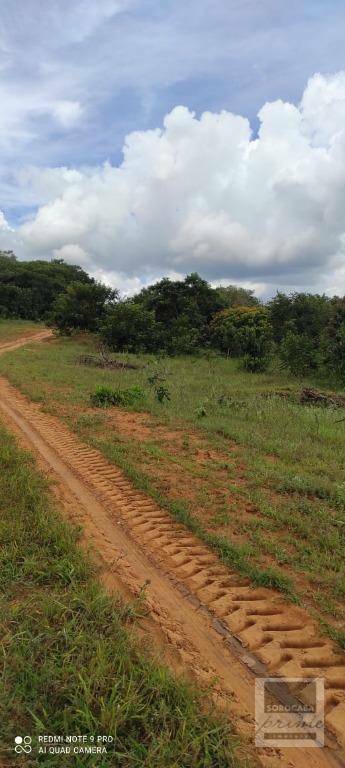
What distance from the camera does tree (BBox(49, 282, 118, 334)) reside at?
2414 cm

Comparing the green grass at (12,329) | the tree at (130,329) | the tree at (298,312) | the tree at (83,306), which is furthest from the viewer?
the green grass at (12,329)

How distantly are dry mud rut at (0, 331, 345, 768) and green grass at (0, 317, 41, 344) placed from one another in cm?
2267

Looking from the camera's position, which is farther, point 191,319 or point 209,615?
point 191,319

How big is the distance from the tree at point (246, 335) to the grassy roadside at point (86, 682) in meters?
14.4

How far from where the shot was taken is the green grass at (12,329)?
83.9ft

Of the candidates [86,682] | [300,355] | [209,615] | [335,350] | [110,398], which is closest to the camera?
[86,682]

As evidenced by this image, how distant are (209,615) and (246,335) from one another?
1705 cm

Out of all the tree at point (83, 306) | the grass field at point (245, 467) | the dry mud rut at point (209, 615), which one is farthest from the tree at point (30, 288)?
the dry mud rut at point (209, 615)

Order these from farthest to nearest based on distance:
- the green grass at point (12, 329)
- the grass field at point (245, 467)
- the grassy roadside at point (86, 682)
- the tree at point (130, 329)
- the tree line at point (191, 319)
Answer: the green grass at point (12, 329) < the tree at point (130, 329) < the tree line at point (191, 319) < the grass field at point (245, 467) < the grassy roadside at point (86, 682)

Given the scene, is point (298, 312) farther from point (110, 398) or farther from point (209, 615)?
point (209, 615)

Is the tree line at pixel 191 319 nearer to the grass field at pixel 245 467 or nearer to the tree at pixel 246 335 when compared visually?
the tree at pixel 246 335

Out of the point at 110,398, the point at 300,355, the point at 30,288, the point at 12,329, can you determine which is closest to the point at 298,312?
the point at 300,355

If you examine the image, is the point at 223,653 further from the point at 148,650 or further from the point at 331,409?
the point at 331,409

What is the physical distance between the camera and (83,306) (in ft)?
79.0
